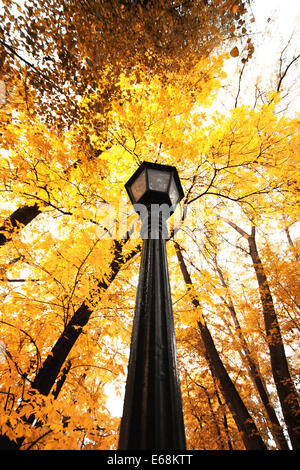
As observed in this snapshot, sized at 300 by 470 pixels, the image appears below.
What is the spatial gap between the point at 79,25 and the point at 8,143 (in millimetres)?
3889

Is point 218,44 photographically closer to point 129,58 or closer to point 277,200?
point 129,58

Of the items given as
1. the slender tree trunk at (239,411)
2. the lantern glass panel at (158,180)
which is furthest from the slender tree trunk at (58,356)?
the lantern glass panel at (158,180)

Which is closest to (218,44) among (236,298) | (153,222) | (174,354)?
(153,222)

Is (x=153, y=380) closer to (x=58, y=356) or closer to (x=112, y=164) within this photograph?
(x=58, y=356)

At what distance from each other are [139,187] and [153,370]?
1.99m

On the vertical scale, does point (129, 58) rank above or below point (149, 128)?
above

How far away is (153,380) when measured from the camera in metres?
1.14

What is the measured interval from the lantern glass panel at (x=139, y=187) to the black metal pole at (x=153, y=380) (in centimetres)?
118

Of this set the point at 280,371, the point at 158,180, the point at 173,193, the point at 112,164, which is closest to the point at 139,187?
the point at 158,180

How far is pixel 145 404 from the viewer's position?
1073 millimetres

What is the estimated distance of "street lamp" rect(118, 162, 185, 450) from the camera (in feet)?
3.32

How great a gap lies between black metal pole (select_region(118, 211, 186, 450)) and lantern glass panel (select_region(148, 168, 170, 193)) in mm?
1169

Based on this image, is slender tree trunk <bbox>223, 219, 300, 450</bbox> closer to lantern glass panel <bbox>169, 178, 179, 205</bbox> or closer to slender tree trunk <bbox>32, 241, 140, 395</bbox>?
slender tree trunk <bbox>32, 241, 140, 395</bbox>

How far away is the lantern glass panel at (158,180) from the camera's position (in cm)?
241
